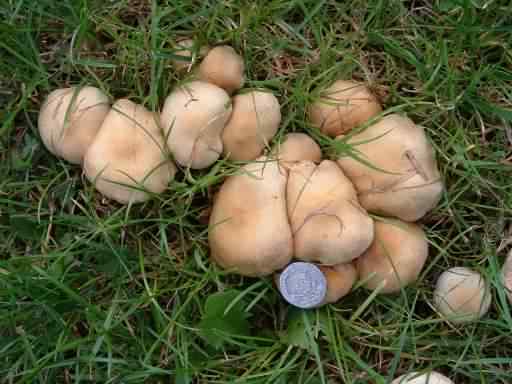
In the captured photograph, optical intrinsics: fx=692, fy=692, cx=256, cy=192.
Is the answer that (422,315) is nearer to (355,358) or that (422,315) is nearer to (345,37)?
(355,358)

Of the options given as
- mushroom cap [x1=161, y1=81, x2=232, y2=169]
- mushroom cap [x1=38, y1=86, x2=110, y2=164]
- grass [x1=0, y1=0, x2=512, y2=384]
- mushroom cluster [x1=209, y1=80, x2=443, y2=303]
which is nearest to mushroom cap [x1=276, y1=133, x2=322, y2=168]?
mushroom cluster [x1=209, y1=80, x2=443, y2=303]

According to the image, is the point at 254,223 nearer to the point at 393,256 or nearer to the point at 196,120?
the point at 196,120

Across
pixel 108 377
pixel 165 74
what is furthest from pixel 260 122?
pixel 108 377

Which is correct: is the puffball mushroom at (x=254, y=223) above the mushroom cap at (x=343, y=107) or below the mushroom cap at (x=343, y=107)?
below

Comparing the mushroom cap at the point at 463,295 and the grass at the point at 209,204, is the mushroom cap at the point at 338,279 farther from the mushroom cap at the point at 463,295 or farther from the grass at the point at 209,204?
the mushroom cap at the point at 463,295

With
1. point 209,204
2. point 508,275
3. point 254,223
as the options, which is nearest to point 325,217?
point 254,223

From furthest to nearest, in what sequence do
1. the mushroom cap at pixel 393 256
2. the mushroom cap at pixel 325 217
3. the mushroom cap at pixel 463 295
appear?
the mushroom cap at pixel 463 295, the mushroom cap at pixel 393 256, the mushroom cap at pixel 325 217

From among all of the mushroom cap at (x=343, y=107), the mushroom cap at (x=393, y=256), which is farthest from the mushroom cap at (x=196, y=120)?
the mushroom cap at (x=393, y=256)
